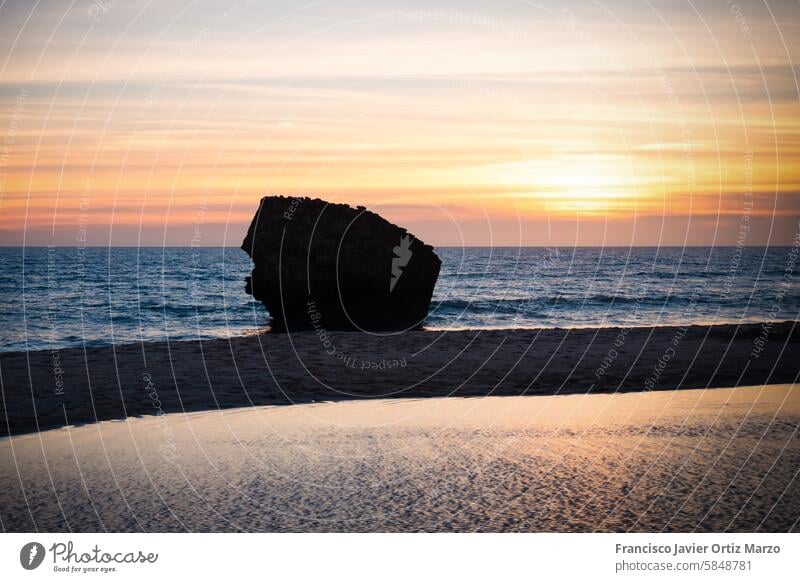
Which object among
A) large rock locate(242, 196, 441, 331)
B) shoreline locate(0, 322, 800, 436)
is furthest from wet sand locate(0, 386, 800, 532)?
large rock locate(242, 196, 441, 331)

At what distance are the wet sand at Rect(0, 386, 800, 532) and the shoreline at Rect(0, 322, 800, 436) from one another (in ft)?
6.71

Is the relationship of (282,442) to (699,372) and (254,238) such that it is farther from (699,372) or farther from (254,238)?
(254,238)

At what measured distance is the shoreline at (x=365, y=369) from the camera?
56.6 ft

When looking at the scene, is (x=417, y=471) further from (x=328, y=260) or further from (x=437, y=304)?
(x=437, y=304)

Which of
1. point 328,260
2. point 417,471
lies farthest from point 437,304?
point 417,471

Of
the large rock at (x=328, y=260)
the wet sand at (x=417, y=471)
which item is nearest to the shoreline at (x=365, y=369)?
the wet sand at (x=417, y=471)

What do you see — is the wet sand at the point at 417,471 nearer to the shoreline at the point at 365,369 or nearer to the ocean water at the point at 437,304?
the shoreline at the point at 365,369

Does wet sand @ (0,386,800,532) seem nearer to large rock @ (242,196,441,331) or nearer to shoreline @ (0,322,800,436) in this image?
shoreline @ (0,322,800,436)

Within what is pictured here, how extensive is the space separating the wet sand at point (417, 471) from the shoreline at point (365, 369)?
2.04 meters

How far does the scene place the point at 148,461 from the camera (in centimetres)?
1167

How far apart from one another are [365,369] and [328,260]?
17479 mm

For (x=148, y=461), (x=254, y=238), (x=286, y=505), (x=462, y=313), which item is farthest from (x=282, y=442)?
(x=462, y=313)
